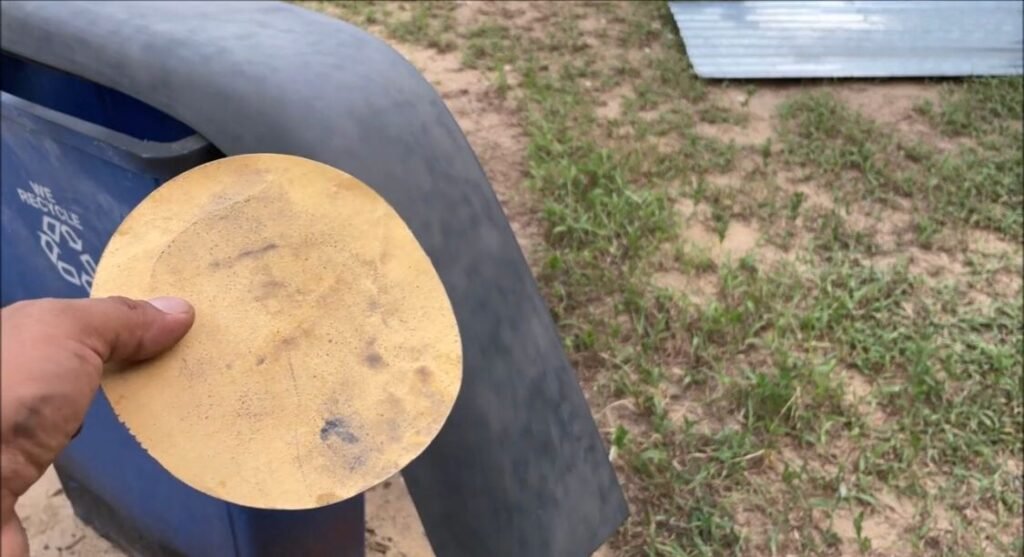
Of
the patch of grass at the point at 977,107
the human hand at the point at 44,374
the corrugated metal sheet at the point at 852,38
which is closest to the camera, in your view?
the human hand at the point at 44,374

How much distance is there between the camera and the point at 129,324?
0.85m

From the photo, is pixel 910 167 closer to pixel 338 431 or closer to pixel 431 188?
pixel 431 188

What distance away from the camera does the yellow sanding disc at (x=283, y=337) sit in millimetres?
894

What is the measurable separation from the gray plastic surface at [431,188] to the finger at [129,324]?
465mm

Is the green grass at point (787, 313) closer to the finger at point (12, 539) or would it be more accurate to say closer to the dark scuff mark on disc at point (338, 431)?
the dark scuff mark on disc at point (338, 431)

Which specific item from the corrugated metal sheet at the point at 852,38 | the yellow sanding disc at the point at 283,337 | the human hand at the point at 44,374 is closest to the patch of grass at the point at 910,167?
the corrugated metal sheet at the point at 852,38

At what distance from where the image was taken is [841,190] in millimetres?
3244

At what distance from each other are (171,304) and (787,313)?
6.60 feet

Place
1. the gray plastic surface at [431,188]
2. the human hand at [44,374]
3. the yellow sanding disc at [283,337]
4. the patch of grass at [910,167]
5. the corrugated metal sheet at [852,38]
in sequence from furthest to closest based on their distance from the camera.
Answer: the corrugated metal sheet at [852,38] < the patch of grass at [910,167] < the gray plastic surface at [431,188] < the yellow sanding disc at [283,337] < the human hand at [44,374]

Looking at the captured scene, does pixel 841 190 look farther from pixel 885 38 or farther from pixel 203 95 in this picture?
pixel 203 95

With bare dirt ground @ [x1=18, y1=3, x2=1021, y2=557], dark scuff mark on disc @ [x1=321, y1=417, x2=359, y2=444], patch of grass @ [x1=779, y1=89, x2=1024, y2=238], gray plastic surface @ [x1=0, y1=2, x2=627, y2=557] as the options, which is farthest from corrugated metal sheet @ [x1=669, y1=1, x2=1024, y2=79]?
dark scuff mark on disc @ [x1=321, y1=417, x2=359, y2=444]

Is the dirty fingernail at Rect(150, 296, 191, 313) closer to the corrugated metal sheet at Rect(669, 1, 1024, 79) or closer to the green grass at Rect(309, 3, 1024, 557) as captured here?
the green grass at Rect(309, 3, 1024, 557)

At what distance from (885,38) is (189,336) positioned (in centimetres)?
406

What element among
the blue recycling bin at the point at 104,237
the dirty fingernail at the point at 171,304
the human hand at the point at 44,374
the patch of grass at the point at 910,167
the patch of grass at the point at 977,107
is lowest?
→ the patch of grass at the point at 977,107
